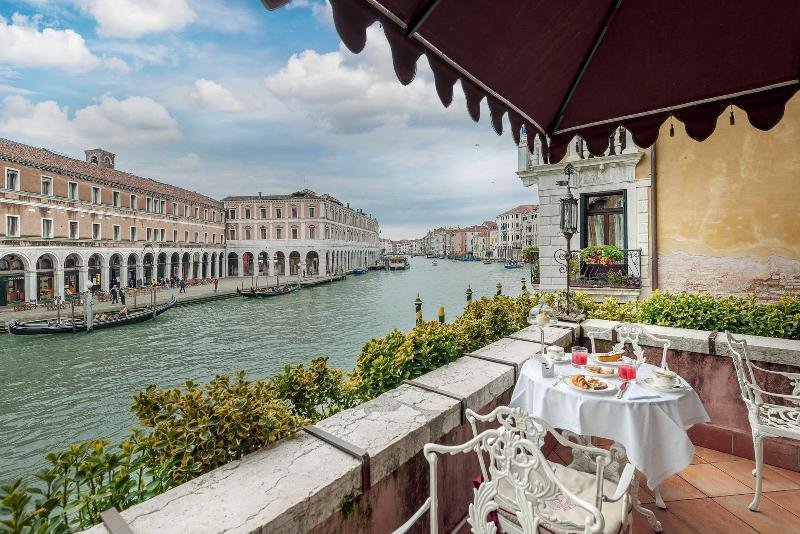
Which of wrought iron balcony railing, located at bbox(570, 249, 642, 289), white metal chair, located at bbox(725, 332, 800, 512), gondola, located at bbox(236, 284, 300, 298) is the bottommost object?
gondola, located at bbox(236, 284, 300, 298)

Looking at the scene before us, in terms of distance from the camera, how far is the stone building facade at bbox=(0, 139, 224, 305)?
23.0m

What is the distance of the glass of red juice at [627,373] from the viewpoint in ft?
9.03

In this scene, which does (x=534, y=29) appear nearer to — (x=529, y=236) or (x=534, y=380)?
(x=534, y=380)

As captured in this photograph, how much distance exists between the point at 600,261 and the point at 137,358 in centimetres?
1690

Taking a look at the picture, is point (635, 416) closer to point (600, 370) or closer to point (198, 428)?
point (600, 370)

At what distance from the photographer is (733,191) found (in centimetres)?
767

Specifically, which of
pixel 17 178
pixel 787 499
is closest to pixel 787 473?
pixel 787 499

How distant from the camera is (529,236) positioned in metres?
81.2

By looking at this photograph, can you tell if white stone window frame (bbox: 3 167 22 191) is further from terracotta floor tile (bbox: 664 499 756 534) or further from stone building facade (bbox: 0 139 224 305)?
terracotta floor tile (bbox: 664 499 756 534)

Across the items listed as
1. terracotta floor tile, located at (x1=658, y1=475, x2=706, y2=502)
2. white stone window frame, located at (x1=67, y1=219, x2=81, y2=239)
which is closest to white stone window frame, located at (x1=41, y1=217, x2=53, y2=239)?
white stone window frame, located at (x1=67, y1=219, x2=81, y2=239)

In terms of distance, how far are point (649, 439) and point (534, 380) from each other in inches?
30.0

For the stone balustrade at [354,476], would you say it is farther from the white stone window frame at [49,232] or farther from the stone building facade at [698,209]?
the white stone window frame at [49,232]

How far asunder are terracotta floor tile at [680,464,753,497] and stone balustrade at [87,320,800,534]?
0.59 m

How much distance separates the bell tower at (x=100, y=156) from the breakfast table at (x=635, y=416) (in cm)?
4908
